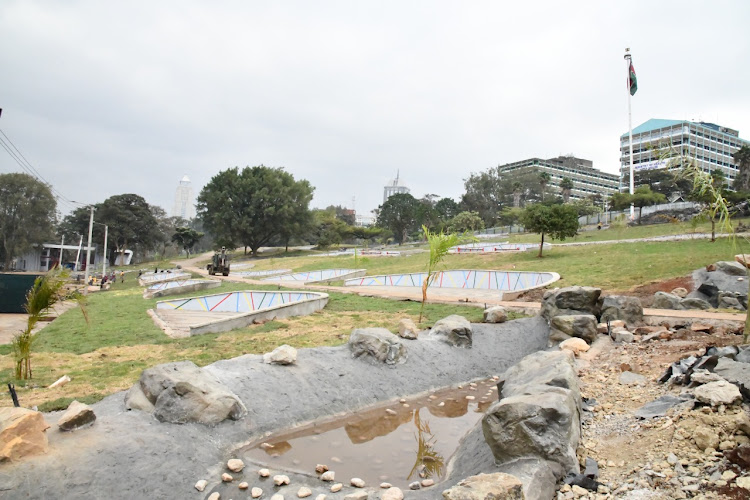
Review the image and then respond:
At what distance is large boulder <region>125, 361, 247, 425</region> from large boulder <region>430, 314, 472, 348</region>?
528cm

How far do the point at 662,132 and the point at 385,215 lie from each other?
63.4 metres

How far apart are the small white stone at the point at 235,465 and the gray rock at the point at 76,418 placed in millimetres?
1696

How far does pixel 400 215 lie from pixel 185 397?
72.2 metres

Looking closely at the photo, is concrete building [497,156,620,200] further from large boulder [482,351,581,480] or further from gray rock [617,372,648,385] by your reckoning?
large boulder [482,351,581,480]

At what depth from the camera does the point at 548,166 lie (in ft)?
419

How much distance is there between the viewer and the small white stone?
5379mm

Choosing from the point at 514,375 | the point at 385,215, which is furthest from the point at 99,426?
the point at 385,215

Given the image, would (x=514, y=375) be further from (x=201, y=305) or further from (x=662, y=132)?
(x=662, y=132)

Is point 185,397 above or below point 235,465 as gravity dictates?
above

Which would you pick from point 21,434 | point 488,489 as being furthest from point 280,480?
point 21,434

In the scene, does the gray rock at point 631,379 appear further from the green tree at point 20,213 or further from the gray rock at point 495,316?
the green tree at point 20,213

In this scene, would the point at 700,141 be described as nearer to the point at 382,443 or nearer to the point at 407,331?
the point at 407,331

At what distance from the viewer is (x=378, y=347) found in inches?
359

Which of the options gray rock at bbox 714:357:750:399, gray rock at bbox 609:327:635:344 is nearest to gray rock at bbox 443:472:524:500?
gray rock at bbox 714:357:750:399
